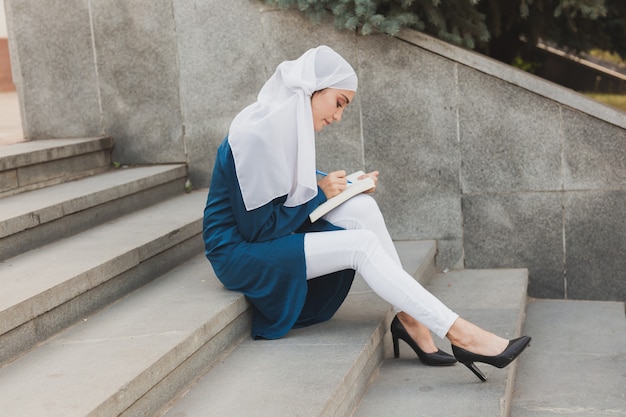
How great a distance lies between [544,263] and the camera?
18.4 ft

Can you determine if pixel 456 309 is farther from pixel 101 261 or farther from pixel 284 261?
pixel 101 261

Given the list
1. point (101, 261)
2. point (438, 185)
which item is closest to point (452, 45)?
point (438, 185)

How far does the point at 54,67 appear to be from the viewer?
6207 mm

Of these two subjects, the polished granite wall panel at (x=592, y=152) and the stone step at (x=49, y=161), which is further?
the polished granite wall panel at (x=592, y=152)

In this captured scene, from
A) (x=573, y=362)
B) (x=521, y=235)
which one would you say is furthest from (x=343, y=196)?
(x=521, y=235)

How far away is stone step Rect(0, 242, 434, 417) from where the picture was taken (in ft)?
9.30

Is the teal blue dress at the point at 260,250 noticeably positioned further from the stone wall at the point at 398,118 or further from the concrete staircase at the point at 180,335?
the stone wall at the point at 398,118

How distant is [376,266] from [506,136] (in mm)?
2262

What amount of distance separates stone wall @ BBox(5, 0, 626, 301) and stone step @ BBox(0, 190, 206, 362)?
3.88 feet

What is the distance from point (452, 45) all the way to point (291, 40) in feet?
3.58

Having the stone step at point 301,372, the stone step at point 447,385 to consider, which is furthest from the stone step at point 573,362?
the stone step at point 301,372

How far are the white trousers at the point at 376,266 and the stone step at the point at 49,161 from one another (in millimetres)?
2140

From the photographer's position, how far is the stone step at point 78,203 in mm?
4203

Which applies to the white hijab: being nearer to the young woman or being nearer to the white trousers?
the young woman
